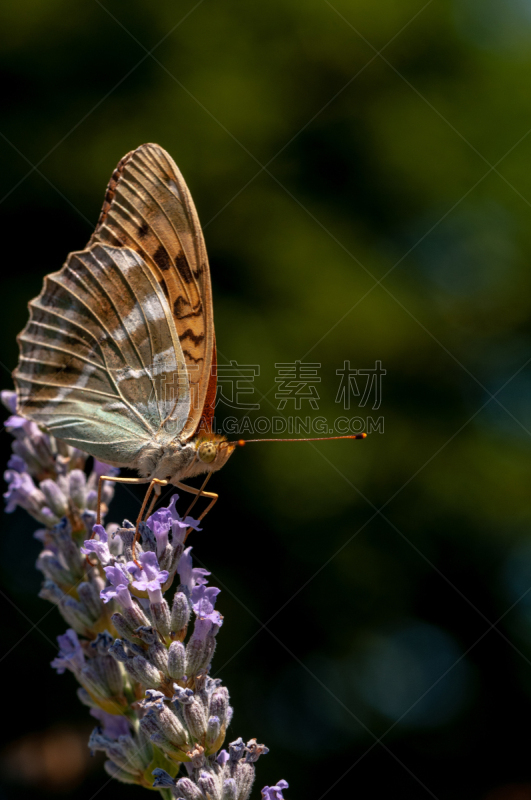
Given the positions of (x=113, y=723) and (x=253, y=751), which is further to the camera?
(x=113, y=723)

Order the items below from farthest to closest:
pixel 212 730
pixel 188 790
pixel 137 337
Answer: pixel 137 337 → pixel 212 730 → pixel 188 790

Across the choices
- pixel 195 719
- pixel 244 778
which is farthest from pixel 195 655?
pixel 244 778

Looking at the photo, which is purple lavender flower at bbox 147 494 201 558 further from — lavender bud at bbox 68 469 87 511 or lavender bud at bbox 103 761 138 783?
lavender bud at bbox 103 761 138 783

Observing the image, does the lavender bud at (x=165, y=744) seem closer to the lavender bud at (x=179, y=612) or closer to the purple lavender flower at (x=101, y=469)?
the lavender bud at (x=179, y=612)

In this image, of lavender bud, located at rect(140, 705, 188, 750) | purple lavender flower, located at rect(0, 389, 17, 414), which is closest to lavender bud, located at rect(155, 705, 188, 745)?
lavender bud, located at rect(140, 705, 188, 750)

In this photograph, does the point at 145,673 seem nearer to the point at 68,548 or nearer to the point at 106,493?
the point at 68,548

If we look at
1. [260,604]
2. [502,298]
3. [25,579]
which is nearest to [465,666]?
[260,604]
